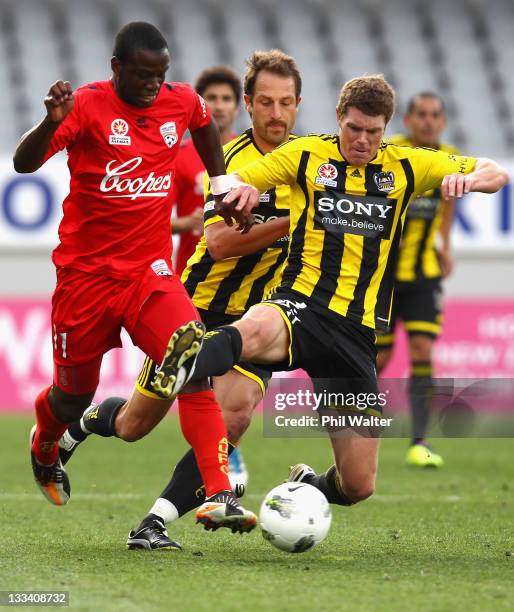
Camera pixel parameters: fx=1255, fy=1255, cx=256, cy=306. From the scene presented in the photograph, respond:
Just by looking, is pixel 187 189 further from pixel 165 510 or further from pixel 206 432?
pixel 206 432

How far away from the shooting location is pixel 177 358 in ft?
16.4

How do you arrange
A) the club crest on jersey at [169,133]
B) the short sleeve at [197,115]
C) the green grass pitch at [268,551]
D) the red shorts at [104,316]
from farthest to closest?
the short sleeve at [197,115], the club crest on jersey at [169,133], the red shorts at [104,316], the green grass pitch at [268,551]

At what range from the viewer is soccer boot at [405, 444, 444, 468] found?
9719 mm

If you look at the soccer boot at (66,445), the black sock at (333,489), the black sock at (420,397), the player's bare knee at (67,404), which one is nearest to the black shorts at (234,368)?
the player's bare knee at (67,404)

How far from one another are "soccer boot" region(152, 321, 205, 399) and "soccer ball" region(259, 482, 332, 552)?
680 mm

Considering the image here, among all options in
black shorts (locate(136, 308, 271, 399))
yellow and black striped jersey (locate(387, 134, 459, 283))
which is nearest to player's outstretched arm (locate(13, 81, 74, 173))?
black shorts (locate(136, 308, 271, 399))

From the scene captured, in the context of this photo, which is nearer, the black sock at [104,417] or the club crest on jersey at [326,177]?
the club crest on jersey at [326,177]

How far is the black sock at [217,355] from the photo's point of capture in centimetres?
516

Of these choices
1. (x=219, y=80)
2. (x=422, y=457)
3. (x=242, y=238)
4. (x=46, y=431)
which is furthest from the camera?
(x=422, y=457)

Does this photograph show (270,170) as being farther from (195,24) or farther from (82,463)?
(195,24)

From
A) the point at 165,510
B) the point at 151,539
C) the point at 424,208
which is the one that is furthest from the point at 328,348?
the point at 424,208

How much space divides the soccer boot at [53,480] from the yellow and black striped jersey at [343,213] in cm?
163

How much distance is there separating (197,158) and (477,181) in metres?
2.94

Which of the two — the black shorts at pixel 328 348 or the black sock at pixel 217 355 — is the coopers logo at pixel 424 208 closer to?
Result: the black shorts at pixel 328 348
